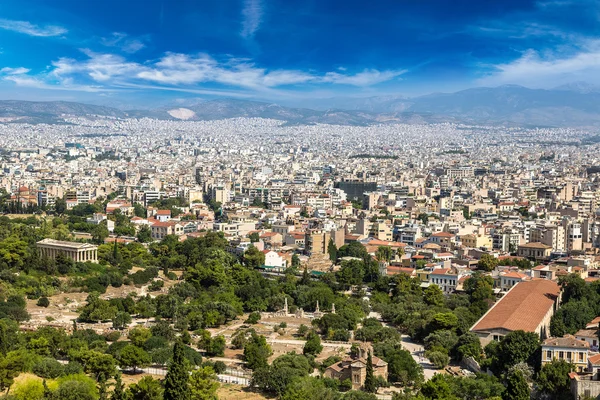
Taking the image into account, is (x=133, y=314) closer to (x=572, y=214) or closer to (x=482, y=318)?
(x=482, y=318)

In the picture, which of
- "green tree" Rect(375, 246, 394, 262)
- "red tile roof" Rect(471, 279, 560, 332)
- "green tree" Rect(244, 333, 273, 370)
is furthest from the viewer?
"green tree" Rect(375, 246, 394, 262)

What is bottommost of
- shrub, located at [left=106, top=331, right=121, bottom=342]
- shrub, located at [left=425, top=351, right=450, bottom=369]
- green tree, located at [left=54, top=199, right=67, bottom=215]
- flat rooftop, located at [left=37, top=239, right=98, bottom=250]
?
shrub, located at [left=425, top=351, right=450, bottom=369]

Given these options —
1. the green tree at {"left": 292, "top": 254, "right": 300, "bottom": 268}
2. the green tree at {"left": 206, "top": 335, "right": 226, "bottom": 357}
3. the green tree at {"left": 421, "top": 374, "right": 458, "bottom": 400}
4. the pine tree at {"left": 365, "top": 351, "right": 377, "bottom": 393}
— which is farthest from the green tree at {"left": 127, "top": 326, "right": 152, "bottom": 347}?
the green tree at {"left": 292, "top": 254, "right": 300, "bottom": 268}

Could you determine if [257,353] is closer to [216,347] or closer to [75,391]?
[216,347]

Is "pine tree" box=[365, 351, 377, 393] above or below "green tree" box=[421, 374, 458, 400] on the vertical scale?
below

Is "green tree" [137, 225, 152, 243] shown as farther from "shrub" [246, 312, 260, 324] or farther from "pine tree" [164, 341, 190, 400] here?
"pine tree" [164, 341, 190, 400]

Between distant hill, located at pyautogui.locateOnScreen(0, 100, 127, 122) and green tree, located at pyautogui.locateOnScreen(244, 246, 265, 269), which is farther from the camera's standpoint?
distant hill, located at pyautogui.locateOnScreen(0, 100, 127, 122)

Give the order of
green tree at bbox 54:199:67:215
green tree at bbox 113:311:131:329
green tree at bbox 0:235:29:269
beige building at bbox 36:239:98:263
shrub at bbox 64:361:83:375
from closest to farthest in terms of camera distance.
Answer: shrub at bbox 64:361:83:375, green tree at bbox 113:311:131:329, green tree at bbox 0:235:29:269, beige building at bbox 36:239:98:263, green tree at bbox 54:199:67:215
